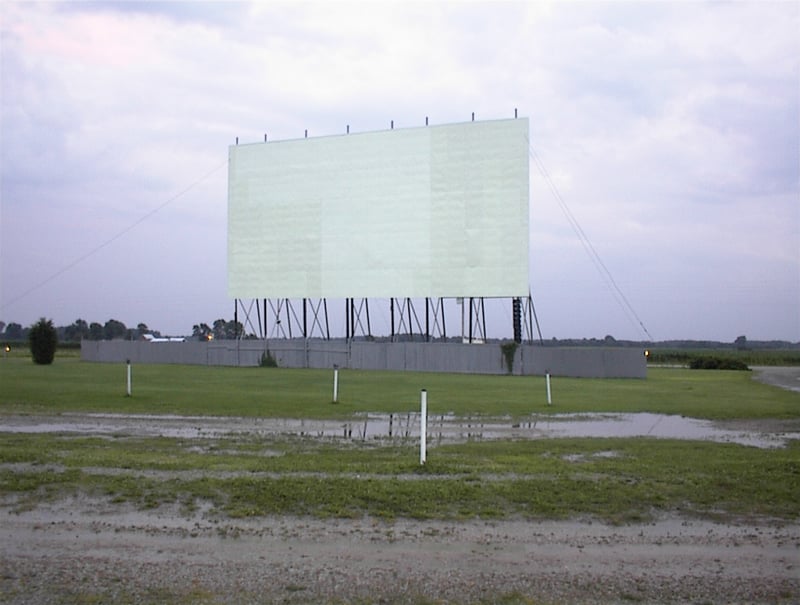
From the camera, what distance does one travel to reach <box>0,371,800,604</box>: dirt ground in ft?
19.1

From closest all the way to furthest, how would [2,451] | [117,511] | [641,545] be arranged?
[641,545] → [117,511] → [2,451]

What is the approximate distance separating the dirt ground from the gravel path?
1cm

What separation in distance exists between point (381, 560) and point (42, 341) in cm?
4565

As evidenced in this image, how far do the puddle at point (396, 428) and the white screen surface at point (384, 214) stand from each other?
27.1 meters

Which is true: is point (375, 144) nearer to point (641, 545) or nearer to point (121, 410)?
point (121, 410)

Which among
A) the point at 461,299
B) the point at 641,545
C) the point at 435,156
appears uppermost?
the point at 435,156

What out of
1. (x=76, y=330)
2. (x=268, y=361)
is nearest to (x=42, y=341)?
(x=268, y=361)

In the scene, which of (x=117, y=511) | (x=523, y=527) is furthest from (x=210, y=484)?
(x=523, y=527)

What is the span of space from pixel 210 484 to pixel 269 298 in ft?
147

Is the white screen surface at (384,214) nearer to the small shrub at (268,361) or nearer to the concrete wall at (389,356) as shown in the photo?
the concrete wall at (389,356)

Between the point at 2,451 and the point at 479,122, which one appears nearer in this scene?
the point at 2,451

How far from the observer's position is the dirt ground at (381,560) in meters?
5.82

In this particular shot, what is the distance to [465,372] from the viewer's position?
47.1 meters

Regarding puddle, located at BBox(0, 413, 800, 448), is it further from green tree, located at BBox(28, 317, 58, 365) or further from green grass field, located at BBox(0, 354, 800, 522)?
green tree, located at BBox(28, 317, 58, 365)
